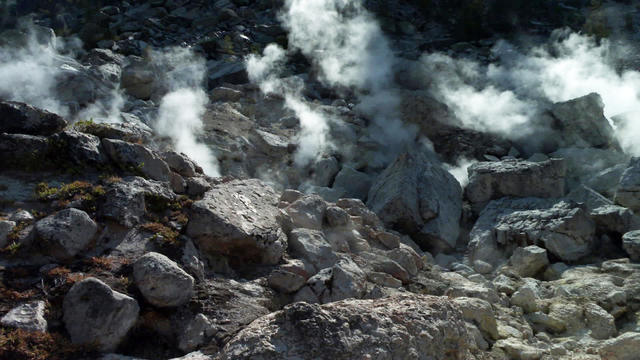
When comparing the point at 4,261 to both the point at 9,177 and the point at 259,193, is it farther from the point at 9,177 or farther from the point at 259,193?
the point at 259,193

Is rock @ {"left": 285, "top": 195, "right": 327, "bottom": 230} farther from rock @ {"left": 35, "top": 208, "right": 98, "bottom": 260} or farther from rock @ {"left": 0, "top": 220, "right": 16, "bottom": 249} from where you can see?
rock @ {"left": 0, "top": 220, "right": 16, "bottom": 249}

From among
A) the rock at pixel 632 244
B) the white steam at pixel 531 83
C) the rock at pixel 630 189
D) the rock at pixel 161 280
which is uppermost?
the white steam at pixel 531 83

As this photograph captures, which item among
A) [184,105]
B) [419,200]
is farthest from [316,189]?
[184,105]

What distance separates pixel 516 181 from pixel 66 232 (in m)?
9.19

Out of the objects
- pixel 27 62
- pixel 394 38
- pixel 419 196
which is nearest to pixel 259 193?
pixel 419 196

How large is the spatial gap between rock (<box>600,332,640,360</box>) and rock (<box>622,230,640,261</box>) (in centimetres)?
377

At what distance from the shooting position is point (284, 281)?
6.57m

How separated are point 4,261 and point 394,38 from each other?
22.1 meters

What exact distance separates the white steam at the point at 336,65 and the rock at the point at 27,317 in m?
9.38

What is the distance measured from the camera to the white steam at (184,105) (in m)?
12.4

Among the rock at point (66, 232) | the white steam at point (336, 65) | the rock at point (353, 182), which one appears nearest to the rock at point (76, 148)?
the rock at point (66, 232)

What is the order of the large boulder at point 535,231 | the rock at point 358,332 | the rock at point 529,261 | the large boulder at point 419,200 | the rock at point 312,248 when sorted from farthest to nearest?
1. the large boulder at point 419,200
2. the large boulder at point 535,231
3. the rock at point 529,261
4. the rock at point 312,248
5. the rock at point 358,332

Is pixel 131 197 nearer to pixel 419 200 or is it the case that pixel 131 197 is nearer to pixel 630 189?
pixel 419 200

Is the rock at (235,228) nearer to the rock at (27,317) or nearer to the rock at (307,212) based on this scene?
the rock at (307,212)
